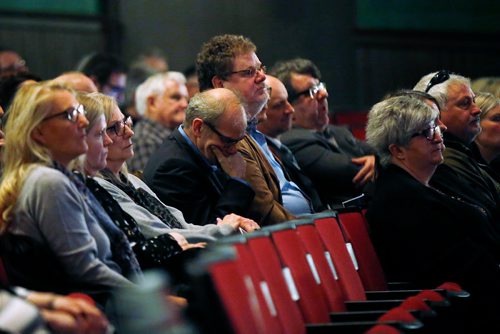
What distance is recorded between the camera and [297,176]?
5.30 meters

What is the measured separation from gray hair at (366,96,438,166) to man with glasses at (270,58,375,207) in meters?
0.83

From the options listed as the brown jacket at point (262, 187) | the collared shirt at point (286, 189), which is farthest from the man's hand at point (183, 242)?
the collared shirt at point (286, 189)

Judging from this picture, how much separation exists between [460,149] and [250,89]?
115cm

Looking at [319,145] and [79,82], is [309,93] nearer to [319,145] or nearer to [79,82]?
[319,145]

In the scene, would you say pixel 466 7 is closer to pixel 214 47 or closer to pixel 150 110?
pixel 150 110

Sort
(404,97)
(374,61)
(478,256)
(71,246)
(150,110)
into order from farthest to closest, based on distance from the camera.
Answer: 1. (374,61)
2. (150,110)
3. (404,97)
4. (478,256)
5. (71,246)

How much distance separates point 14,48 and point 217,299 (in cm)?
596

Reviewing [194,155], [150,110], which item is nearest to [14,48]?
[150,110]

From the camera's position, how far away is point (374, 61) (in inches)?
401

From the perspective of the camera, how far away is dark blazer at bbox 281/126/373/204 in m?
5.51

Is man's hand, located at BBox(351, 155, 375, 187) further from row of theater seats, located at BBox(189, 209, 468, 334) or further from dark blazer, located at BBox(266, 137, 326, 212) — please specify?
row of theater seats, located at BBox(189, 209, 468, 334)

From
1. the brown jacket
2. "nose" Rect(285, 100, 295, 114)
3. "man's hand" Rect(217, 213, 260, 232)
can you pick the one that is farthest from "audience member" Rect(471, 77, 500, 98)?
"man's hand" Rect(217, 213, 260, 232)

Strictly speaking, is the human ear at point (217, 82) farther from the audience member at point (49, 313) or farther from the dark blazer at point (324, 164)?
the audience member at point (49, 313)

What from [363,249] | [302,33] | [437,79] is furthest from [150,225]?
[302,33]
